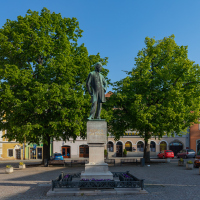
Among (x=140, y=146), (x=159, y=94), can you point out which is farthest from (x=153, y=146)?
(x=159, y=94)

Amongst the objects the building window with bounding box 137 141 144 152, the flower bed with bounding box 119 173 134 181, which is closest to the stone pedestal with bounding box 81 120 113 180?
the flower bed with bounding box 119 173 134 181

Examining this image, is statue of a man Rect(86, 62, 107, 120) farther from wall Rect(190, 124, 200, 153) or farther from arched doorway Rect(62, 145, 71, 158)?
wall Rect(190, 124, 200, 153)

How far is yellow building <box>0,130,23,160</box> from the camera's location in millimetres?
43000

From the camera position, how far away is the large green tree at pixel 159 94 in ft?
81.5

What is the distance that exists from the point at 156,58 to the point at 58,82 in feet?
38.3

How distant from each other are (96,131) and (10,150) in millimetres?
36013

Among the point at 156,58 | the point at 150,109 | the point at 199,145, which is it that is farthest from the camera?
the point at 199,145

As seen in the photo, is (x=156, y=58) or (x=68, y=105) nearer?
(x=68, y=105)

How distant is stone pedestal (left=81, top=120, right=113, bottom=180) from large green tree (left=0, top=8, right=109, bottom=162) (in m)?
9.21

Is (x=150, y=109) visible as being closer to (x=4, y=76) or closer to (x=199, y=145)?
(x=4, y=76)

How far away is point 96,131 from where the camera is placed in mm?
12109

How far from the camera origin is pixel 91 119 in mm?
12312

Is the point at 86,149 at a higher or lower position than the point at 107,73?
lower

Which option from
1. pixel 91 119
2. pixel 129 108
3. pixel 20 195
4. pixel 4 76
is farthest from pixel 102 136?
pixel 129 108
